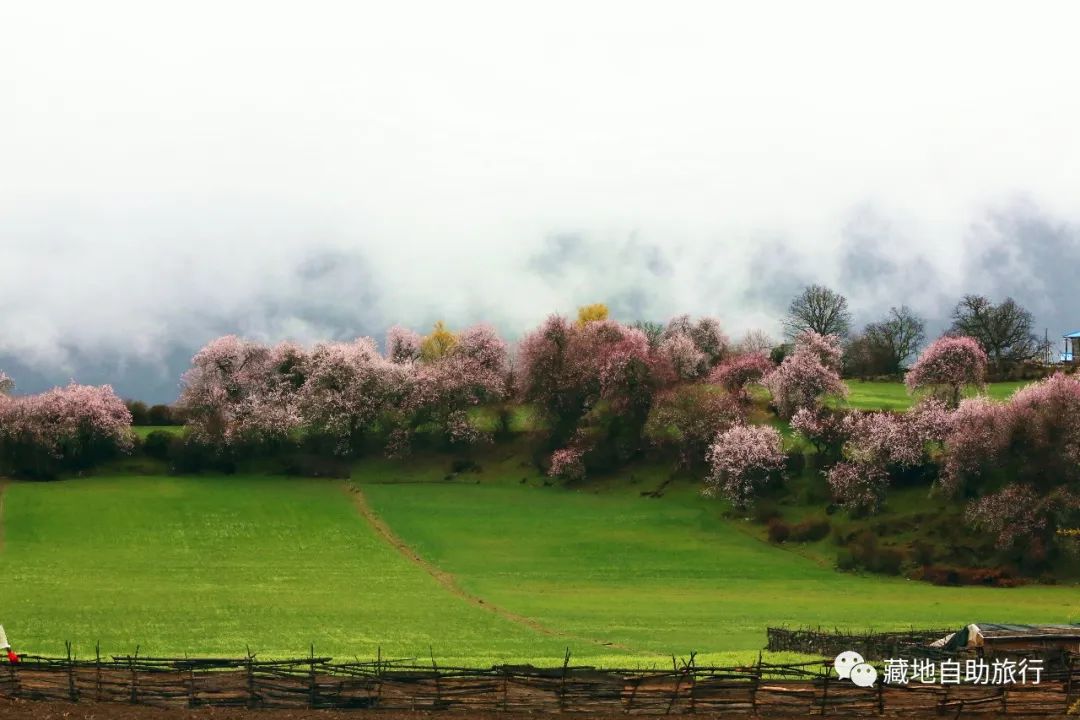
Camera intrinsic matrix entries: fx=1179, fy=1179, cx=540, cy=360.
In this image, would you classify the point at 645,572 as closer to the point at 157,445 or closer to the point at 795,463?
the point at 795,463

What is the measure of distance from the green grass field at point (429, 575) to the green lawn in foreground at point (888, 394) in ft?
94.3

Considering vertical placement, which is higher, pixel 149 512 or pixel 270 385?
pixel 270 385

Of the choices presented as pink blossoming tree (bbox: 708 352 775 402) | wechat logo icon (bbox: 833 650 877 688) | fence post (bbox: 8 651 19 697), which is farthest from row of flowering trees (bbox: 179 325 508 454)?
wechat logo icon (bbox: 833 650 877 688)

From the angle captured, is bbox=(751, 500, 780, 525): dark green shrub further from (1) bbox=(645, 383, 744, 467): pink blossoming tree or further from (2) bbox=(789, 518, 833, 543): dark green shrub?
(1) bbox=(645, 383, 744, 467): pink blossoming tree

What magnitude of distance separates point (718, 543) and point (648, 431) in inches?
986

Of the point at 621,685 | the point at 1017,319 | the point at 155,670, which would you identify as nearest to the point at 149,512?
the point at 155,670

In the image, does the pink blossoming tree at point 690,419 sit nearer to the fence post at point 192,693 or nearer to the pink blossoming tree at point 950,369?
the pink blossoming tree at point 950,369

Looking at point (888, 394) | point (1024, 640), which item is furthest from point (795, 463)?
point (1024, 640)

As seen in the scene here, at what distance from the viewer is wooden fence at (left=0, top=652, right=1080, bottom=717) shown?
3703 centimetres

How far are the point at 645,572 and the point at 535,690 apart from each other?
47862mm

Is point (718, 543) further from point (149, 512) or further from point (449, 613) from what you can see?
point (149, 512)

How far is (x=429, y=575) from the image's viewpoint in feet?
272

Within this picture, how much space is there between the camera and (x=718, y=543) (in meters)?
92.8

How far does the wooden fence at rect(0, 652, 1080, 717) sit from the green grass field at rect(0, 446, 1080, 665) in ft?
35.9
